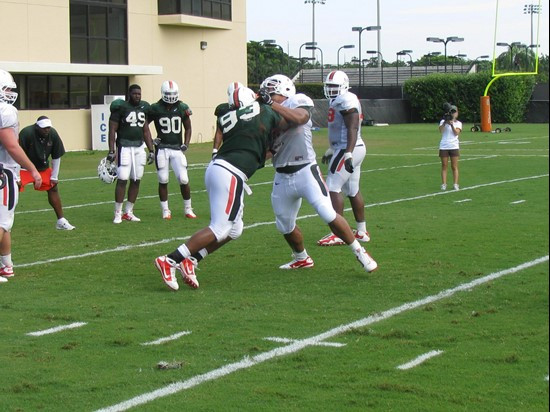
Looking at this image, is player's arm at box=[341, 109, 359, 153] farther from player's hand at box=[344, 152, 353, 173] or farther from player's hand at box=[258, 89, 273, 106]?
player's hand at box=[258, 89, 273, 106]

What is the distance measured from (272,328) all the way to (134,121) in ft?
23.6

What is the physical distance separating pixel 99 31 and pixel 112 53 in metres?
0.90

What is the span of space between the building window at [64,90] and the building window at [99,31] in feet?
2.60

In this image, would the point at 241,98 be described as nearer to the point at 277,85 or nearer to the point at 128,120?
the point at 277,85

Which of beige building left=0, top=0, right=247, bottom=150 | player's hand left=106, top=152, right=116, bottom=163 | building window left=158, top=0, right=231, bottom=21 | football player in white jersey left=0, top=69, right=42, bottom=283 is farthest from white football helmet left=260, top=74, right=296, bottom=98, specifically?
building window left=158, top=0, right=231, bottom=21

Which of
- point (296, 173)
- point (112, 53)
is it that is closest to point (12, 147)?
point (296, 173)

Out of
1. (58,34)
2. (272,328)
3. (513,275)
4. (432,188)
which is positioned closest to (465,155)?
(432,188)

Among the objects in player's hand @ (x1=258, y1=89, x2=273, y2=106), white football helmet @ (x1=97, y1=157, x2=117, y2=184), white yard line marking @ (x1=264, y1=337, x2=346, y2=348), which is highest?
player's hand @ (x1=258, y1=89, x2=273, y2=106)

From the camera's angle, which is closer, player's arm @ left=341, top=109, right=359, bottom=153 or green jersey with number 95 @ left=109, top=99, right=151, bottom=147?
player's arm @ left=341, top=109, right=359, bottom=153

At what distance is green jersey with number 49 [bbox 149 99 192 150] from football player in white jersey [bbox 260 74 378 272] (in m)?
4.99

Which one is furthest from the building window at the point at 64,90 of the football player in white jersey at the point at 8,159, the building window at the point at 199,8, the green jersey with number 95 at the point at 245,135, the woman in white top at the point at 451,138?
the green jersey with number 95 at the point at 245,135

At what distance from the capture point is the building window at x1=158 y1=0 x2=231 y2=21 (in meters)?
36.6

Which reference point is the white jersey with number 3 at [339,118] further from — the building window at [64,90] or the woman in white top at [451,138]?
the building window at [64,90]

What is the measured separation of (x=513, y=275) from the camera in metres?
9.23
